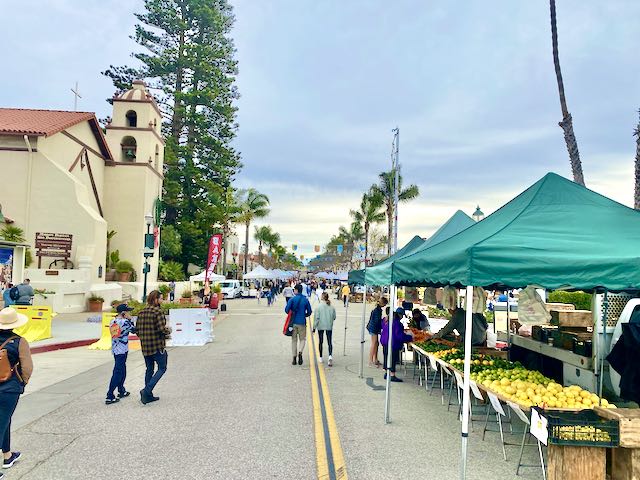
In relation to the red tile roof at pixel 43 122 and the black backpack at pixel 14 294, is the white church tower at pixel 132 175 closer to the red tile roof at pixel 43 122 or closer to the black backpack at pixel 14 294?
the red tile roof at pixel 43 122

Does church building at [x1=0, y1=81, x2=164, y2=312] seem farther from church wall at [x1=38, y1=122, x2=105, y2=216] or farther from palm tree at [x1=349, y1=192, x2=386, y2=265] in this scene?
palm tree at [x1=349, y1=192, x2=386, y2=265]

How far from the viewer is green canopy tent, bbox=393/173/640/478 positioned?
5.18m

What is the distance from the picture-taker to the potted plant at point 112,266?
32.5 meters

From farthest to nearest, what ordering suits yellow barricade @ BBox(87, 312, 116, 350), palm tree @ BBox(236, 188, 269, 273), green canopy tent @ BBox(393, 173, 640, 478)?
1. palm tree @ BBox(236, 188, 269, 273)
2. yellow barricade @ BBox(87, 312, 116, 350)
3. green canopy tent @ BBox(393, 173, 640, 478)

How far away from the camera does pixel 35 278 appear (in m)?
23.6

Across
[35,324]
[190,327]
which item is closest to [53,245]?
[35,324]

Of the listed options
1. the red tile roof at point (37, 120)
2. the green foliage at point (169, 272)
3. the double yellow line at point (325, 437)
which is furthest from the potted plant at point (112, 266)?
the double yellow line at point (325, 437)

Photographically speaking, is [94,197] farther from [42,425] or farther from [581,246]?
[581,246]

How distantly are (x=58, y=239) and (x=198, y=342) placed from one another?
1471 cm

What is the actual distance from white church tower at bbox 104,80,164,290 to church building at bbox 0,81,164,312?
0.07 m

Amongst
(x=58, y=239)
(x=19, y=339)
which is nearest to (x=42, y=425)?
(x=19, y=339)

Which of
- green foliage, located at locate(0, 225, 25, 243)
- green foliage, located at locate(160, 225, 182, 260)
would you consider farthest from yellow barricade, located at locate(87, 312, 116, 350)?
green foliage, located at locate(160, 225, 182, 260)

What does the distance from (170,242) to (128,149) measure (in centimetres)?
1016

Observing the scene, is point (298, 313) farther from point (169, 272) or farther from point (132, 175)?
point (169, 272)
